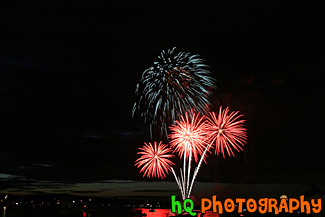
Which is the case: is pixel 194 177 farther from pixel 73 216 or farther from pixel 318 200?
pixel 73 216

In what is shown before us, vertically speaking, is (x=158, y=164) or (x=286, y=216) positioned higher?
(x=158, y=164)

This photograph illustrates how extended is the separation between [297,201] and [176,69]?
28187mm

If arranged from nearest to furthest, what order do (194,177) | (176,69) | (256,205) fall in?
1. (176,69)
2. (194,177)
3. (256,205)

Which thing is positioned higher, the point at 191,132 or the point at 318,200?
the point at 191,132

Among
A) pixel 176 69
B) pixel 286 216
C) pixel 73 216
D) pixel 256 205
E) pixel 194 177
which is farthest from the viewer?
pixel 73 216

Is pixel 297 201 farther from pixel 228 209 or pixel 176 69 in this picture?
pixel 176 69

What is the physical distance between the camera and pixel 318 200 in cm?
5003

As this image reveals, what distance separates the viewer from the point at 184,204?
58.7 m

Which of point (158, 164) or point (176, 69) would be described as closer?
point (176, 69)

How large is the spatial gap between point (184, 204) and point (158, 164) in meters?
12.3

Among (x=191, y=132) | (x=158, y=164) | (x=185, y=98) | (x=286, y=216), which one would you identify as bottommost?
(x=286, y=216)

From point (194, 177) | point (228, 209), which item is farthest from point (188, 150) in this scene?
point (228, 209)

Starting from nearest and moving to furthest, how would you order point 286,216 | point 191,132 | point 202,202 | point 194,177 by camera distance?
point 191,132 < point 194,177 < point 202,202 < point 286,216

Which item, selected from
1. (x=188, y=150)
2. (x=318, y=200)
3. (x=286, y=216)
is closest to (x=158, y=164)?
(x=188, y=150)
